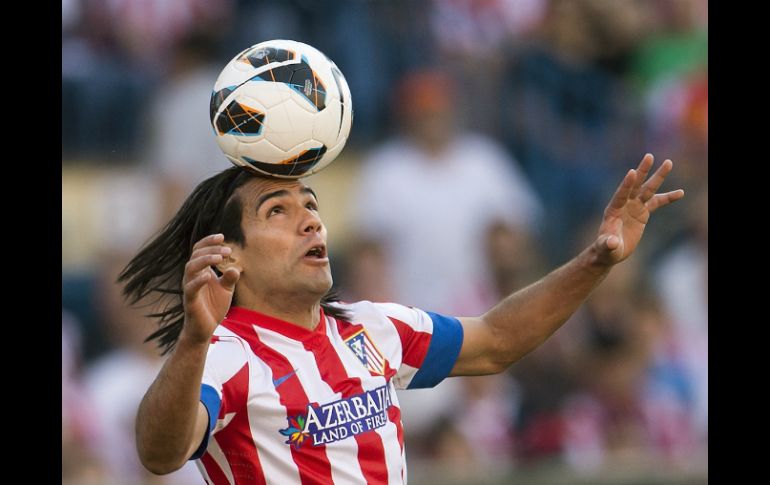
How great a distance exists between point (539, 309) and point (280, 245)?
1.11 m

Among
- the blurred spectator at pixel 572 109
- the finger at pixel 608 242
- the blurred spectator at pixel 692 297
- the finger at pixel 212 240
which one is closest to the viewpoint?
the finger at pixel 212 240

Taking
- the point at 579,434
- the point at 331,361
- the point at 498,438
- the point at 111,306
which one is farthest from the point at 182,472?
the point at 331,361

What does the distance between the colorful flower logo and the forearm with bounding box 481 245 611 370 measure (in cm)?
103

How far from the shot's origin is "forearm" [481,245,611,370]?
498cm

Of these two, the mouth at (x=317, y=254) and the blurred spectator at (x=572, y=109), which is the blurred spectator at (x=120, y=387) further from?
the mouth at (x=317, y=254)

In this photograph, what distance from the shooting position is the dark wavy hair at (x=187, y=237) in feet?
15.7

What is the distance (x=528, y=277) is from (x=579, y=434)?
1187 millimetres

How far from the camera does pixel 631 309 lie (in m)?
8.84

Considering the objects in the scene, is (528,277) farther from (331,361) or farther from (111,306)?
(331,361)

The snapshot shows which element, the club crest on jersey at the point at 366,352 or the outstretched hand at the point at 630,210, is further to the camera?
the outstretched hand at the point at 630,210

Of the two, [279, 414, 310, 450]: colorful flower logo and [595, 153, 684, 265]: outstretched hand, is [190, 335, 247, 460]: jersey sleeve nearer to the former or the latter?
[279, 414, 310, 450]: colorful flower logo

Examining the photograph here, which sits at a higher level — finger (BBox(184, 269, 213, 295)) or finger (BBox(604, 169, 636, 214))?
finger (BBox(604, 169, 636, 214))

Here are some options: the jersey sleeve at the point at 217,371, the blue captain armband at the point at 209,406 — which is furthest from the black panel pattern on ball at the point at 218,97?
the blue captain armband at the point at 209,406

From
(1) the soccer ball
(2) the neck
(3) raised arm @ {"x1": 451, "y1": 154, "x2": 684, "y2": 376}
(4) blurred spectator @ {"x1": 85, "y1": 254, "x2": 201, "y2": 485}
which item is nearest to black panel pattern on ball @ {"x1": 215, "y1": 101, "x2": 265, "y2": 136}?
(1) the soccer ball
